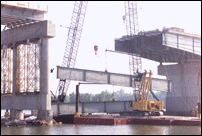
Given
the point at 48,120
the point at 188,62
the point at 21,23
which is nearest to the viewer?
the point at 48,120

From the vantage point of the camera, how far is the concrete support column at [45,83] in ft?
193

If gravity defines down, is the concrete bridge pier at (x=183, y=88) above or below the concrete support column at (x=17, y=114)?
above

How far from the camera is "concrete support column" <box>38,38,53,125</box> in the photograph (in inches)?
2318

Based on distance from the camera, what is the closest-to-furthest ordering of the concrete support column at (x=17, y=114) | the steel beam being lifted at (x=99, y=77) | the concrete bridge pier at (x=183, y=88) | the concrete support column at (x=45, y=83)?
1. the concrete support column at (x=45, y=83)
2. the steel beam being lifted at (x=99, y=77)
3. the concrete support column at (x=17, y=114)
4. the concrete bridge pier at (x=183, y=88)

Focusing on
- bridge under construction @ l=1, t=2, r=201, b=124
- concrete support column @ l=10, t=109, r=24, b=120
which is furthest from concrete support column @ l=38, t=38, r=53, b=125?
concrete support column @ l=10, t=109, r=24, b=120

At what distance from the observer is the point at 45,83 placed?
193ft

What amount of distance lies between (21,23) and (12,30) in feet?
7.46

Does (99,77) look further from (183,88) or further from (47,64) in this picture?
(183,88)

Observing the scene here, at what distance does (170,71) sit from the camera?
8838cm

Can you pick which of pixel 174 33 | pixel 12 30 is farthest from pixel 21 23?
pixel 174 33

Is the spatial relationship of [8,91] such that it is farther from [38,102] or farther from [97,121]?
[97,121]

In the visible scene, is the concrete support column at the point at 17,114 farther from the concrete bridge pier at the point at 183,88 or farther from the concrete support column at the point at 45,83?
the concrete bridge pier at the point at 183,88

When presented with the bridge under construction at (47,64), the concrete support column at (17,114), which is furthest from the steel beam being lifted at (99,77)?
the concrete support column at (17,114)

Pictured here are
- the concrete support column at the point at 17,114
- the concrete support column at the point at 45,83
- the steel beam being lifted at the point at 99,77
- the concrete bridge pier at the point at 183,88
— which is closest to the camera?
the concrete support column at the point at 45,83
